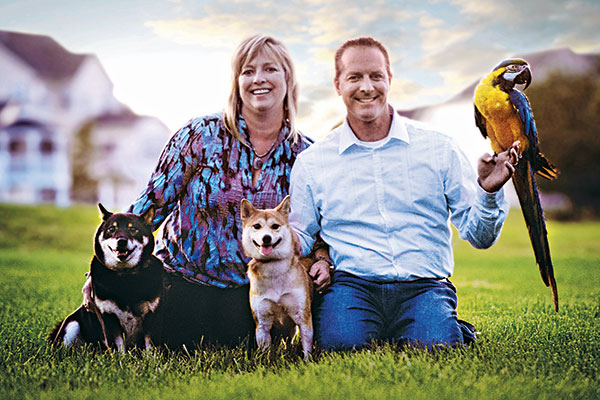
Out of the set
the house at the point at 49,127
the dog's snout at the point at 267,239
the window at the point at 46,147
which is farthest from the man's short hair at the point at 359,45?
the window at the point at 46,147

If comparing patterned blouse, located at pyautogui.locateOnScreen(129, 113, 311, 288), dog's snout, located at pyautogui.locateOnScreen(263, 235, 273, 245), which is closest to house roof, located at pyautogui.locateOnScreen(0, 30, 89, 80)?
patterned blouse, located at pyautogui.locateOnScreen(129, 113, 311, 288)

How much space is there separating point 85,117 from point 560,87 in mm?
19419

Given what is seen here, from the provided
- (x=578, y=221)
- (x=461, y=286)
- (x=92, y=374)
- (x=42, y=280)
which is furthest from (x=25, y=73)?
(x=578, y=221)

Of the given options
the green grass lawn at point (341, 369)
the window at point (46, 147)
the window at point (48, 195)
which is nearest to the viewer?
the green grass lawn at point (341, 369)

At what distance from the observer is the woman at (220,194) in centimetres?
372

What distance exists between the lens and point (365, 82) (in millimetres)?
3428

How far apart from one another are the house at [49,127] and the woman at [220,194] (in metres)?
15.2

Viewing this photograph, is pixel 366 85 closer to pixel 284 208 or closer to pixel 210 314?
pixel 284 208

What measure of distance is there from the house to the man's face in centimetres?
1577

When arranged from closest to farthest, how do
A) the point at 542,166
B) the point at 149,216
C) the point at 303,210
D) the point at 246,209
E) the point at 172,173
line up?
the point at 542,166
the point at 246,209
the point at 149,216
the point at 303,210
the point at 172,173

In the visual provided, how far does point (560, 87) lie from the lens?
76.6ft

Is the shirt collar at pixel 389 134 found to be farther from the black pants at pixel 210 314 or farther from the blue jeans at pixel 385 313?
the black pants at pixel 210 314

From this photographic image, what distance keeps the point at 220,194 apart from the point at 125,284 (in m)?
0.87

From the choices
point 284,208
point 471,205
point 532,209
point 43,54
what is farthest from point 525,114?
point 43,54
